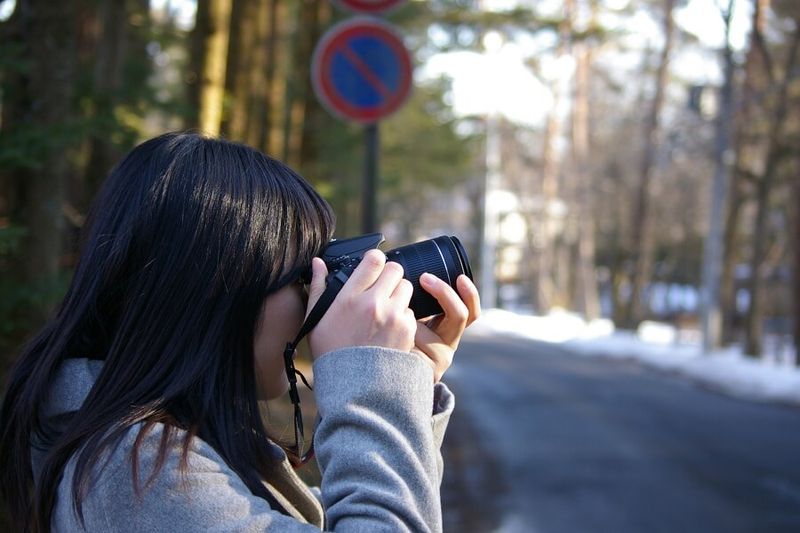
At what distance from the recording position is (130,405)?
124 centimetres

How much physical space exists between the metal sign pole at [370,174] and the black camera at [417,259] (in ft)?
15.6

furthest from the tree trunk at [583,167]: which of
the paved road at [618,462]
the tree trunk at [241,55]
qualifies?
the tree trunk at [241,55]

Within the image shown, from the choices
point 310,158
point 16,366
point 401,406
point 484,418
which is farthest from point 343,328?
point 310,158

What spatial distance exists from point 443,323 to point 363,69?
14.6ft

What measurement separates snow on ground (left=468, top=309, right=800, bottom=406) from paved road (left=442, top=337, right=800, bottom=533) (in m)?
1.01

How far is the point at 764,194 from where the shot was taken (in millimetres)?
20203

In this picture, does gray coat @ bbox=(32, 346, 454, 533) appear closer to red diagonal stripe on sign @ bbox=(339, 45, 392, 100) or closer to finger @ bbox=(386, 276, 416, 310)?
finger @ bbox=(386, 276, 416, 310)

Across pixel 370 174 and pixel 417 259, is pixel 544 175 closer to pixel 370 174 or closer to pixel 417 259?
pixel 370 174

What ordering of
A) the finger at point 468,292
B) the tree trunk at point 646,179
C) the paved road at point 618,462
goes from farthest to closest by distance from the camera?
the tree trunk at point 646,179, the paved road at point 618,462, the finger at point 468,292

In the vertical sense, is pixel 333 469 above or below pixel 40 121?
below

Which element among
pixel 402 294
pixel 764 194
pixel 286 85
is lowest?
pixel 764 194

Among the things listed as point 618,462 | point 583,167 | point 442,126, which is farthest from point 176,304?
point 583,167

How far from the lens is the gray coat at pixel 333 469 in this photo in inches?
45.6

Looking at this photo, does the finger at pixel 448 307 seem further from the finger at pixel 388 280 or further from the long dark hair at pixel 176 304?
the long dark hair at pixel 176 304
